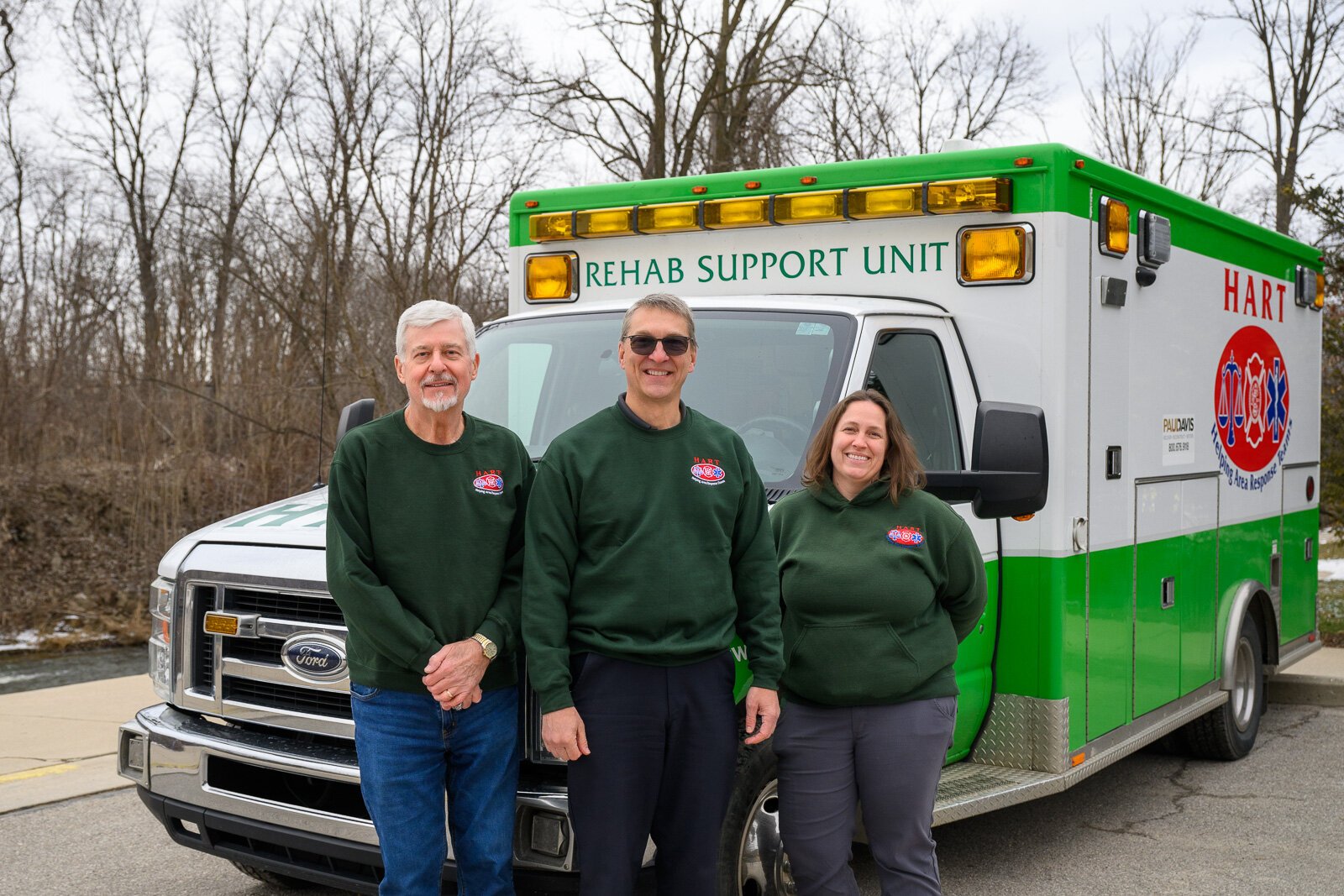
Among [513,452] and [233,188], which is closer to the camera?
[513,452]

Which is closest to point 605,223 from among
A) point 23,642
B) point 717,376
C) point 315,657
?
point 717,376

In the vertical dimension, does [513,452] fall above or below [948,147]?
below

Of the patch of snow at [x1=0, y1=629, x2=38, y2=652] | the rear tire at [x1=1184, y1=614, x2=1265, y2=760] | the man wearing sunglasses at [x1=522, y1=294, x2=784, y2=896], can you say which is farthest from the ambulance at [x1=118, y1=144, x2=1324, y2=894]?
the patch of snow at [x1=0, y1=629, x2=38, y2=652]

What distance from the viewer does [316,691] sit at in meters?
3.94

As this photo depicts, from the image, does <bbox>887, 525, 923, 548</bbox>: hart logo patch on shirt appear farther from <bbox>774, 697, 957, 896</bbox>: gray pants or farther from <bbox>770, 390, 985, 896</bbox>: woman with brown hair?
<bbox>774, 697, 957, 896</bbox>: gray pants

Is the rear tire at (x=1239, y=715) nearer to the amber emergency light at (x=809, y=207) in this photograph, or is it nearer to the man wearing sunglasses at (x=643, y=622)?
the amber emergency light at (x=809, y=207)

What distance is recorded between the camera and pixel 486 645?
3.24m

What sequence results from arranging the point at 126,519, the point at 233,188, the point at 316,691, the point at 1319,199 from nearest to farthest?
the point at 316,691
the point at 1319,199
the point at 126,519
the point at 233,188

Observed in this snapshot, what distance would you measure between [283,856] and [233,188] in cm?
2065

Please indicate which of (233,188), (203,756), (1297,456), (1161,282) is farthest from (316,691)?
(233,188)

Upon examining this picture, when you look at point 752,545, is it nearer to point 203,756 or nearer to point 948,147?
point 203,756

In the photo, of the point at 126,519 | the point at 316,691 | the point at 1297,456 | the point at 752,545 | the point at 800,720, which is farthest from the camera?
the point at 126,519

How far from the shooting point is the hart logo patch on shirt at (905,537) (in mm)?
3615

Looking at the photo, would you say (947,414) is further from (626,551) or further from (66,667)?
(66,667)
